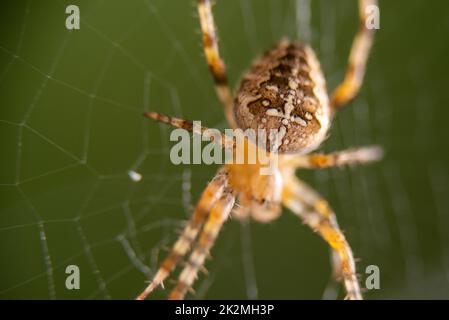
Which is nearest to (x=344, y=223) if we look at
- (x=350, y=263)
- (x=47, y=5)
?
(x=350, y=263)

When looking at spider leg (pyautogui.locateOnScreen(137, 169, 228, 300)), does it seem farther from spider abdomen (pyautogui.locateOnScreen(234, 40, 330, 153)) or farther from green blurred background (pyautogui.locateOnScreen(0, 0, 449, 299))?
green blurred background (pyautogui.locateOnScreen(0, 0, 449, 299))

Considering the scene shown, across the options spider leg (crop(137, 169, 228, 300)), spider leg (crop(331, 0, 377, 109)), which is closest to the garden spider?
spider leg (crop(137, 169, 228, 300))

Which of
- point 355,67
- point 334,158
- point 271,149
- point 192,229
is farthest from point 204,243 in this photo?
point 355,67

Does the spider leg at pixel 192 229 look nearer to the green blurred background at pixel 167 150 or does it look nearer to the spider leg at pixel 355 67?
the green blurred background at pixel 167 150

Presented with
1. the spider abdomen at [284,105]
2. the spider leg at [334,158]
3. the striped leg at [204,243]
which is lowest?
the striped leg at [204,243]

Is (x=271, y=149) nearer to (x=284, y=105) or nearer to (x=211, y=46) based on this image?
(x=284, y=105)

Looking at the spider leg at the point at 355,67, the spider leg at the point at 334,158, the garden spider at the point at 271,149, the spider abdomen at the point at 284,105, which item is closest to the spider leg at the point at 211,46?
→ the garden spider at the point at 271,149
